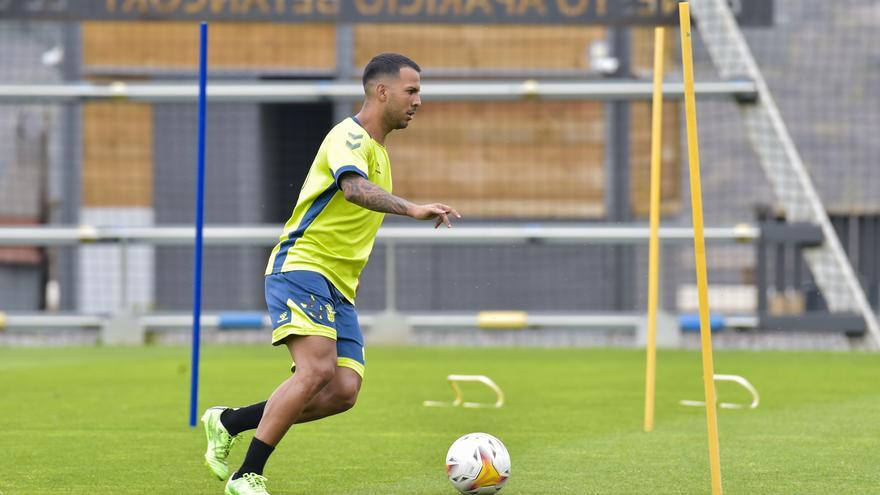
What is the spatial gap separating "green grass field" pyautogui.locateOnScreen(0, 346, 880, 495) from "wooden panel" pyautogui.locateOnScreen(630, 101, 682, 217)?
5629 millimetres

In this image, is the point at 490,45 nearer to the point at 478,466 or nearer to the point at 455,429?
the point at 455,429

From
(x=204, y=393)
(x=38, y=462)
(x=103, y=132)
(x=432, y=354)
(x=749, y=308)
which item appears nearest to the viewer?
(x=38, y=462)

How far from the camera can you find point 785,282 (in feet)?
65.7

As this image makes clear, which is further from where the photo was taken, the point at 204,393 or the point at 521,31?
the point at 521,31

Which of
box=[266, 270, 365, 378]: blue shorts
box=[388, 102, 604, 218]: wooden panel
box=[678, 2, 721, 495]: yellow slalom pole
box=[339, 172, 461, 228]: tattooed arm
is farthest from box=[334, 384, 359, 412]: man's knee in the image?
box=[388, 102, 604, 218]: wooden panel

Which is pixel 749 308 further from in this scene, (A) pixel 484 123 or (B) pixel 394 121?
(B) pixel 394 121

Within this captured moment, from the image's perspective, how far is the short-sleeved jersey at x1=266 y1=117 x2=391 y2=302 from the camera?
6.15 meters

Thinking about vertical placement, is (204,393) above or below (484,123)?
below

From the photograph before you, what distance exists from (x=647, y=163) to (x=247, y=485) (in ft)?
46.5

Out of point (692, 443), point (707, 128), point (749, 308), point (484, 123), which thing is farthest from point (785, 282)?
point (692, 443)

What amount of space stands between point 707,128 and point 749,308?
2.35m

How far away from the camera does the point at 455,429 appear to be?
8578 millimetres

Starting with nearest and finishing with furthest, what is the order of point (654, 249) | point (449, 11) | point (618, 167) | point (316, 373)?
point (316, 373) < point (654, 249) < point (449, 11) < point (618, 167)

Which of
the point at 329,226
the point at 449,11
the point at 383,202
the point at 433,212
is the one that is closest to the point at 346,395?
the point at 329,226
